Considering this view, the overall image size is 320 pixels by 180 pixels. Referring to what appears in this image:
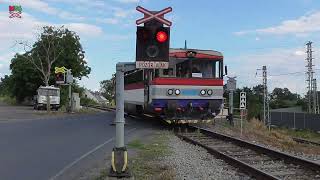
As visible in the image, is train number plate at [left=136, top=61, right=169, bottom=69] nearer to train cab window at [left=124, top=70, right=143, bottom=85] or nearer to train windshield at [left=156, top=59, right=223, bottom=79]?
train windshield at [left=156, top=59, right=223, bottom=79]

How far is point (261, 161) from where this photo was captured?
44.8ft

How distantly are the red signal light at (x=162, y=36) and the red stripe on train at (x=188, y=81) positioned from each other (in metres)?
12.7

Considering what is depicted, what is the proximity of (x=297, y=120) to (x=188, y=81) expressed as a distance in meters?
33.4

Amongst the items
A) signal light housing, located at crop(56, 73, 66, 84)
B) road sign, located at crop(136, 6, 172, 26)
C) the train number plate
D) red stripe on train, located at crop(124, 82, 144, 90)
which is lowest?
the train number plate

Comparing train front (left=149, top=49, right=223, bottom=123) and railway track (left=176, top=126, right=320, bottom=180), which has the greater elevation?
train front (left=149, top=49, right=223, bottom=123)

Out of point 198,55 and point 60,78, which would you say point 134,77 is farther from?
point 60,78

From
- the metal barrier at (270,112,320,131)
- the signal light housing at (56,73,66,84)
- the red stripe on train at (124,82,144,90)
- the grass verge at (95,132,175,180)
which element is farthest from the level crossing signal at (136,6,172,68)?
the metal barrier at (270,112,320,131)

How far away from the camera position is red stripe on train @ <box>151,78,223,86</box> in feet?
75.5

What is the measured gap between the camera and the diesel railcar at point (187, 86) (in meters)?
23.2

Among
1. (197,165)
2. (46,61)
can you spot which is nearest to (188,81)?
(197,165)

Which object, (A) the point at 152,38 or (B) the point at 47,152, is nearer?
(A) the point at 152,38

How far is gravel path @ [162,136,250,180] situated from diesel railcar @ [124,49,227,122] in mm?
6416

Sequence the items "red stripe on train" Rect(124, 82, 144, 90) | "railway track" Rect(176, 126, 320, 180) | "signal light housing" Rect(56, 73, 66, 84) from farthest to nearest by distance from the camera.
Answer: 1. "signal light housing" Rect(56, 73, 66, 84)
2. "red stripe on train" Rect(124, 82, 144, 90)
3. "railway track" Rect(176, 126, 320, 180)

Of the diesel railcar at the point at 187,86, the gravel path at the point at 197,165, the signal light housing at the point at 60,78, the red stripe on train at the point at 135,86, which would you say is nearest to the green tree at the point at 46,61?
the signal light housing at the point at 60,78
